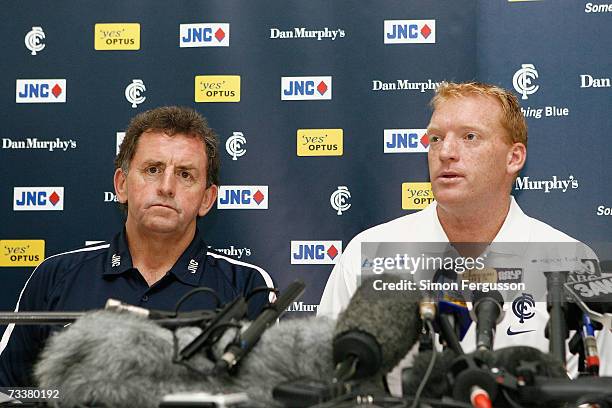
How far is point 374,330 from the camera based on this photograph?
3.55 feet

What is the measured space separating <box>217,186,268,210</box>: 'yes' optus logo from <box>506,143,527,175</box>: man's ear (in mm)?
1071

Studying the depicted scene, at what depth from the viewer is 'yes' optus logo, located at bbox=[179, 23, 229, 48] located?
3.23 metres

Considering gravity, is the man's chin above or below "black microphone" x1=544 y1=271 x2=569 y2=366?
above

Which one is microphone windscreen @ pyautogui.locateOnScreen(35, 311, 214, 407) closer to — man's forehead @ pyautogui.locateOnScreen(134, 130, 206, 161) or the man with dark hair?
the man with dark hair

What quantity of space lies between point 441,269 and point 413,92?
173 cm

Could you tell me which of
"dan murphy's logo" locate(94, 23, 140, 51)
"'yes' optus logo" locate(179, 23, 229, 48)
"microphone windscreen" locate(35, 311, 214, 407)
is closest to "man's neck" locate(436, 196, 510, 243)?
"'yes' optus logo" locate(179, 23, 229, 48)

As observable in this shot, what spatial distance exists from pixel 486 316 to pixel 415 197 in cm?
195

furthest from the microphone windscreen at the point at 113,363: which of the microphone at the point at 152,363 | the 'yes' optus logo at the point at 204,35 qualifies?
the 'yes' optus logo at the point at 204,35

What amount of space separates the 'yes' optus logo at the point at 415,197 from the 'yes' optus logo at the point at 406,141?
14 centimetres

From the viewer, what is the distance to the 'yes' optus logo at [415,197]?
3135 mm

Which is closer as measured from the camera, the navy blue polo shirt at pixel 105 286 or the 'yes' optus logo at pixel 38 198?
the navy blue polo shirt at pixel 105 286

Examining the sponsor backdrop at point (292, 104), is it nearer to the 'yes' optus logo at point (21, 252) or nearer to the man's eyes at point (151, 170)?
the 'yes' optus logo at point (21, 252)

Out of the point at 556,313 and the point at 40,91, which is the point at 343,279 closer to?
the point at 556,313

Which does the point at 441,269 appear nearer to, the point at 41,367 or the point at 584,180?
the point at 41,367
